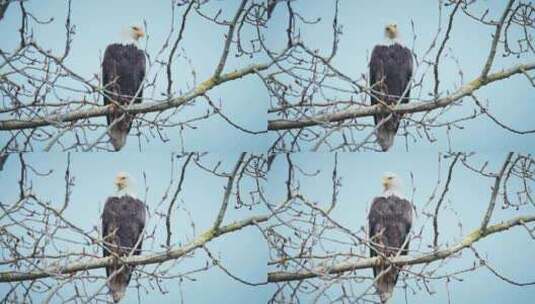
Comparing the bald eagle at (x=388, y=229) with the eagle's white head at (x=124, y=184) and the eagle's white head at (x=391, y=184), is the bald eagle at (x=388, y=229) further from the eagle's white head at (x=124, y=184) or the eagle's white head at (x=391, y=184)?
the eagle's white head at (x=124, y=184)

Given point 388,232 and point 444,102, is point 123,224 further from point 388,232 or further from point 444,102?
point 444,102

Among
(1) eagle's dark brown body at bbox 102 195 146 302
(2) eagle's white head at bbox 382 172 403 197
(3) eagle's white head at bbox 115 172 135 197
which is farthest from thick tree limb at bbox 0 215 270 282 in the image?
(2) eagle's white head at bbox 382 172 403 197

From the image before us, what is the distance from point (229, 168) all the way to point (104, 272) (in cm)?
64

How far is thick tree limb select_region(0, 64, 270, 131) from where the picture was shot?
4.00 meters

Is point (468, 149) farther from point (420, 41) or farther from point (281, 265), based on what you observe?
point (281, 265)

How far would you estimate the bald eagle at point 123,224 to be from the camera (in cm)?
400

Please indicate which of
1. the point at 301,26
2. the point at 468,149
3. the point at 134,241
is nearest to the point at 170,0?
the point at 301,26

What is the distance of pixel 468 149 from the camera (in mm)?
4000

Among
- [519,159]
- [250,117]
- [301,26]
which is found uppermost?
[301,26]

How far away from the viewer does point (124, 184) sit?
4023 mm

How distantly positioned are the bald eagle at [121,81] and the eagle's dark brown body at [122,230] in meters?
0.23

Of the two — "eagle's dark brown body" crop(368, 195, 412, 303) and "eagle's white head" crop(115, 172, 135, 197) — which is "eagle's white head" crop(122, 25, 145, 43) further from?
"eagle's dark brown body" crop(368, 195, 412, 303)

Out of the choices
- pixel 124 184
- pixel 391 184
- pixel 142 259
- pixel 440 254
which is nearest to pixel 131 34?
pixel 124 184

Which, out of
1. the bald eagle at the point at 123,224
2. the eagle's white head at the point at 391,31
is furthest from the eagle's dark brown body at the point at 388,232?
the bald eagle at the point at 123,224
